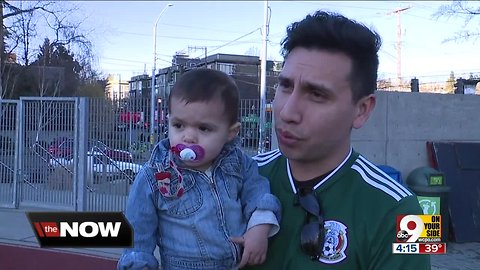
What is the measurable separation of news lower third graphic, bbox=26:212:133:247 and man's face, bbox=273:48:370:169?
2.41 ft

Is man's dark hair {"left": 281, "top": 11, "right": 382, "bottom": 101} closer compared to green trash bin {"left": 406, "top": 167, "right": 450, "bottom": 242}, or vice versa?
man's dark hair {"left": 281, "top": 11, "right": 382, "bottom": 101}

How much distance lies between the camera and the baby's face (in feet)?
6.61

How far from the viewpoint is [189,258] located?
1.97 m

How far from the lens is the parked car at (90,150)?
1005 cm

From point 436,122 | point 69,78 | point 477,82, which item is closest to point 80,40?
point 69,78

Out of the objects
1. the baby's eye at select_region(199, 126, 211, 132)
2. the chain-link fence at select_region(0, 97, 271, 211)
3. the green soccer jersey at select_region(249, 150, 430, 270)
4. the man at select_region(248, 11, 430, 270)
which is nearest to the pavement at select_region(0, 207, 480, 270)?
the chain-link fence at select_region(0, 97, 271, 211)

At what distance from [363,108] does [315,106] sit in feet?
0.70

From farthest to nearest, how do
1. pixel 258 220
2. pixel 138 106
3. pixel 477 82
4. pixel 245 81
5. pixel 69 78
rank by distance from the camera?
pixel 245 81 < pixel 69 78 < pixel 477 82 < pixel 138 106 < pixel 258 220

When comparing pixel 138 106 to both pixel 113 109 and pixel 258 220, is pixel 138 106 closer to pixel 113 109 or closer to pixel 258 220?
pixel 113 109

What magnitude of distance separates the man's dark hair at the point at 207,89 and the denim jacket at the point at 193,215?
0.24 meters

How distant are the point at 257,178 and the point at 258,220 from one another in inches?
9.2

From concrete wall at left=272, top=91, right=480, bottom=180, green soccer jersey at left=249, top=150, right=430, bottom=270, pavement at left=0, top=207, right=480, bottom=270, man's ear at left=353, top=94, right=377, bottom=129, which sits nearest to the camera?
green soccer jersey at left=249, top=150, right=430, bottom=270

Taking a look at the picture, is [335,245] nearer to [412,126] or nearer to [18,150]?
[412,126]

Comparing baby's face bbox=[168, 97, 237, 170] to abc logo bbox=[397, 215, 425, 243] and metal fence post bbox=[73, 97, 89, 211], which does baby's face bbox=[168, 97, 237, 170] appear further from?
metal fence post bbox=[73, 97, 89, 211]
